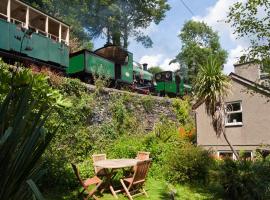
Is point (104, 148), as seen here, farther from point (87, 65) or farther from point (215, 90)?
point (215, 90)

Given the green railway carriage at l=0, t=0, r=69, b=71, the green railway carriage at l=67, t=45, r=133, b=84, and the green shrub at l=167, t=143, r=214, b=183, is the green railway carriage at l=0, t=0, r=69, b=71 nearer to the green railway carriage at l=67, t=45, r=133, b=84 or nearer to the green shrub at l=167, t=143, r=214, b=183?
the green railway carriage at l=67, t=45, r=133, b=84

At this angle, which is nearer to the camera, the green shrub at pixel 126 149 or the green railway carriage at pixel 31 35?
the green railway carriage at pixel 31 35

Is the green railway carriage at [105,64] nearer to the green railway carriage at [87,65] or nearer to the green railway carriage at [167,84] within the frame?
the green railway carriage at [87,65]

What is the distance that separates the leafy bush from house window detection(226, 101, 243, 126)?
877 cm

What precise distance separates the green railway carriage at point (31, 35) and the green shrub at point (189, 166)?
6.07 metres

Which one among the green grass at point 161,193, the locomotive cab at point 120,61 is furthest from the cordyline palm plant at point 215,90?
the locomotive cab at point 120,61

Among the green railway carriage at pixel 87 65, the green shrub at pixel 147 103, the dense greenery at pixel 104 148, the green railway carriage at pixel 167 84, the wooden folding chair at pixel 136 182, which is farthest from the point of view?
the green railway carriage at pixel 167 84

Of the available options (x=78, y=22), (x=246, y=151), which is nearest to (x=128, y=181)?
(x=246, y=151)

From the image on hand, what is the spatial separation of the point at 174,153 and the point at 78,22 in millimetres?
25447

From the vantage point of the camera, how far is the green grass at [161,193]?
8.23 m

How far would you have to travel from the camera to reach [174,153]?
11031 millimetres

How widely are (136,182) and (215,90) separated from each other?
6180mm

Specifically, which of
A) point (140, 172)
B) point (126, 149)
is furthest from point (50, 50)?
point (140, 172)

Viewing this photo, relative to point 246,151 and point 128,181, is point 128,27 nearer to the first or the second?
point 246,151
